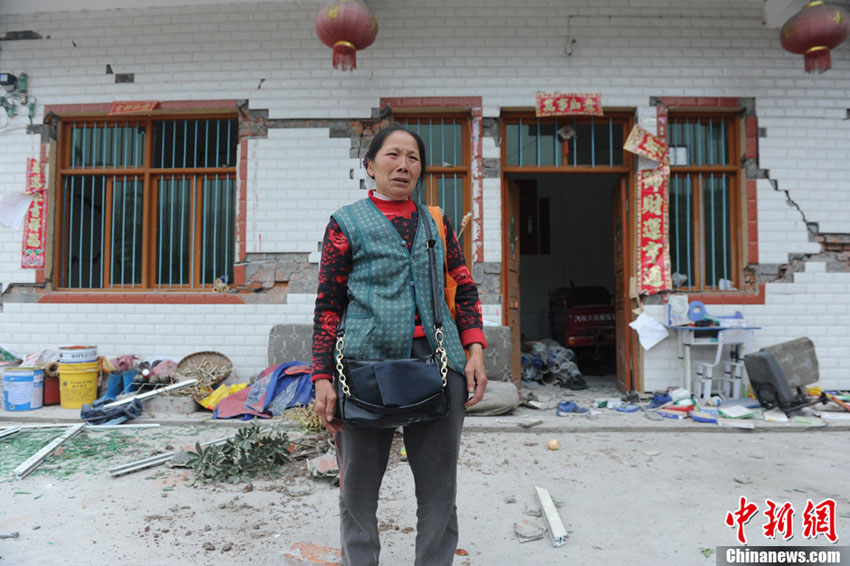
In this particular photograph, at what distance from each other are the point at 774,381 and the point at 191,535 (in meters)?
4.95

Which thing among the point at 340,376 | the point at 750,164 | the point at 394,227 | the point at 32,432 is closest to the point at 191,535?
the point at 340,376

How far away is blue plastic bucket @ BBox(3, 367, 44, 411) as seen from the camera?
17.1 feet

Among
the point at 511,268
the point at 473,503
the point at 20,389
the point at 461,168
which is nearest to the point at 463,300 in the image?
the point at 473,503

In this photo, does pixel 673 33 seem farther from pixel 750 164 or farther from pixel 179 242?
pixel 179 242

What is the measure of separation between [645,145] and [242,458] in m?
5.10

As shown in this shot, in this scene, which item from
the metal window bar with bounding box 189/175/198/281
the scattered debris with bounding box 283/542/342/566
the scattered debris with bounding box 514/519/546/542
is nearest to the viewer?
the scattered debris with bounding box 283/542/342/566

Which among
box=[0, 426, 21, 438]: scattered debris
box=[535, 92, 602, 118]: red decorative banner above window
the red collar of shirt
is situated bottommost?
box=[0, 426, 21, 438]: scattered debris

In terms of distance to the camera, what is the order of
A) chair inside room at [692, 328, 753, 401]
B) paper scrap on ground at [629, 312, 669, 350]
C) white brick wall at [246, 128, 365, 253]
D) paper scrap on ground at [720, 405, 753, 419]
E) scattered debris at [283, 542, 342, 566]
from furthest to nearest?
white brick wall at [246, 128, 365, 253]
paper scrap on ground at [629, 312, 669, 350]
chair inside room at [692, 328, 753, 401]
paper scrap on ground at [720, 405, 753, 419]
scattered debris at [283, 542, 342, 566]

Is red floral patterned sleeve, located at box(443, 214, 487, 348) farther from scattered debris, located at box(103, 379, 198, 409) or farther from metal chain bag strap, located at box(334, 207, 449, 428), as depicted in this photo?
scattered debris, located at box(103, 379, 198, 409)

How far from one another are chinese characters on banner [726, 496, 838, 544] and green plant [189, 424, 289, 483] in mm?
2646

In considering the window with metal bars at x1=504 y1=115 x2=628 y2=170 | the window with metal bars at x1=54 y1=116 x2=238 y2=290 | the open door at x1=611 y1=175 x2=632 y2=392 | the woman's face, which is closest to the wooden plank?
the woman's face

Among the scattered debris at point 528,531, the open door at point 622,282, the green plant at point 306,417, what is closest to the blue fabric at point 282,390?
the green plant at point 306,417

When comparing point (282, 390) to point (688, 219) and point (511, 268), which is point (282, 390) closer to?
point (511, 268)

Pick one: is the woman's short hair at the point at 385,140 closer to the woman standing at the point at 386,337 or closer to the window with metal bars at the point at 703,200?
the woman standing at the point at 386,337
